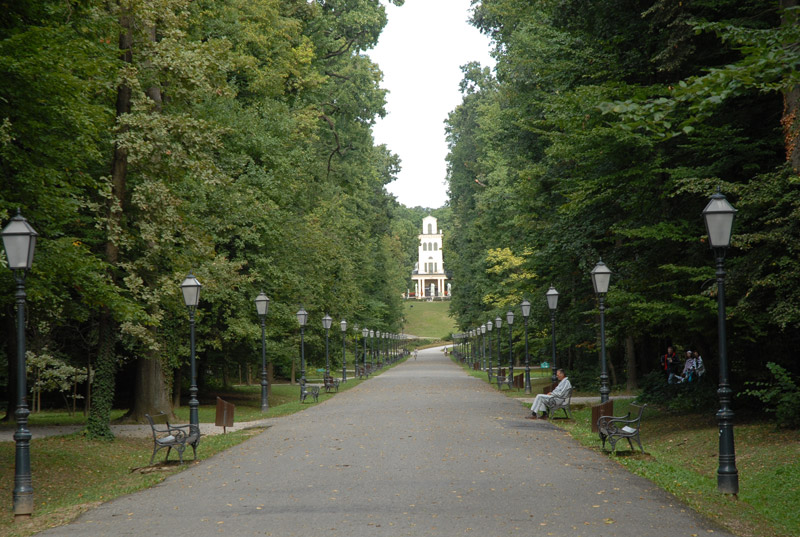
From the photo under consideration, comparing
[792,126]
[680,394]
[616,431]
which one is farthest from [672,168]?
[616,431]

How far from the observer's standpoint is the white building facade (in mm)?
158625

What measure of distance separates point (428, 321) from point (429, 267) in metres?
25.0

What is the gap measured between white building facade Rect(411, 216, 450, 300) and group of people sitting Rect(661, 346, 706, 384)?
415 feet

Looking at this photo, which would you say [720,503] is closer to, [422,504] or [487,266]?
[422,504]

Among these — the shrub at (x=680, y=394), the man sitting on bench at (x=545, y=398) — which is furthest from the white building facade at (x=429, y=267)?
the man sitting on bench at (x=545, y=398)

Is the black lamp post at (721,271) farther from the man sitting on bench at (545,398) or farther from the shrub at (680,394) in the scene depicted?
the man sitting on bench at (545,398)

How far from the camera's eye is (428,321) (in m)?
136

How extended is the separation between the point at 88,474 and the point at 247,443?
351 centimetres

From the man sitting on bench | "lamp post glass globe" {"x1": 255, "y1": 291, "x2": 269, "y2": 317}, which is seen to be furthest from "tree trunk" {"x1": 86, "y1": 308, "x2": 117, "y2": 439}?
the man sitting on bench

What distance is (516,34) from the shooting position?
31.6 m

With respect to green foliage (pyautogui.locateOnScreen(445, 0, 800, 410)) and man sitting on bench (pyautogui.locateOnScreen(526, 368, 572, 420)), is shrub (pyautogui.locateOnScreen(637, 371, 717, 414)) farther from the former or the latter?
man sitting on bench (pyautogui.locateOnScreen(526, 368, 572, 420))

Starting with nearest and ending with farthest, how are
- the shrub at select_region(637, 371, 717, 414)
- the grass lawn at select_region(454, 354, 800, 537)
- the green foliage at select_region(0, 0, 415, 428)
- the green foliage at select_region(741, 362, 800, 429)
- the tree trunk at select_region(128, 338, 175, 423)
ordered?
the grass lawn at select_region(454, 354, 800, 537)
the green foliage at select_region(741, 362, 800, 429)
the green foliage at select_region(0, 0, 415, 428)
the shrub at select_region(637, 371, 717, 414)
the tree trunk at select_region(128, 338, 175, 423)

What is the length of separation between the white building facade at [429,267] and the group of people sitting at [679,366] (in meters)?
127

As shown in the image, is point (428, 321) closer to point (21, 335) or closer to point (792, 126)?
point (792, 126)
